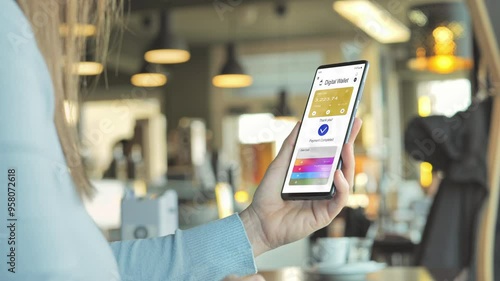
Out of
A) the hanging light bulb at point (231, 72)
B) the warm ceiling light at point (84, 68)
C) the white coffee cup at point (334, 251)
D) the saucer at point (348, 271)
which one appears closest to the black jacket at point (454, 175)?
the white coffee cup at point (334, 251)

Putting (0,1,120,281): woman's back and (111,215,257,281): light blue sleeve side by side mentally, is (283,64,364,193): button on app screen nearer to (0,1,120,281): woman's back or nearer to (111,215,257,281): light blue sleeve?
(111,215,257,281): light blue sleeve

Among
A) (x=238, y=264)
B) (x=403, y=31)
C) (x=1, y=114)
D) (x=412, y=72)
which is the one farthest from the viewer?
(x=412, y=72)

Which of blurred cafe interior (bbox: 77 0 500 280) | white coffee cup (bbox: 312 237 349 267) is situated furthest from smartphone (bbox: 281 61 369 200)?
blurred cafe interior (bbox: 77 0 500 280)

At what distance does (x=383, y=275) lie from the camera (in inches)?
59.9

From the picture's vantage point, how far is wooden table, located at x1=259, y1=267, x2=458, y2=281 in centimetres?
145

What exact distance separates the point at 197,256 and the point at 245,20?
8.98 meters

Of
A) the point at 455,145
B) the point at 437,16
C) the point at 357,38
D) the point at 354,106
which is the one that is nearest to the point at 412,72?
the point at 357,38

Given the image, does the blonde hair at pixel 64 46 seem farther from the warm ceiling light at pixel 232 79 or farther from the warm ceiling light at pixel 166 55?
the warm ceiling light at pixel 232 79

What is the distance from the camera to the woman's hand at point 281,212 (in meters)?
0.91

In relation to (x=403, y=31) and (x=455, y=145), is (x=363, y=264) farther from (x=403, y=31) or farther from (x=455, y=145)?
(x=403, y=31)

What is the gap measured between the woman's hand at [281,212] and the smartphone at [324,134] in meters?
0.01

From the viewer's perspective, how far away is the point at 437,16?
3102mm

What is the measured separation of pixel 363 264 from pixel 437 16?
71.3 inches

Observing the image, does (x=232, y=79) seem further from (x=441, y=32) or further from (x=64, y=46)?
(x=64, y=46)
